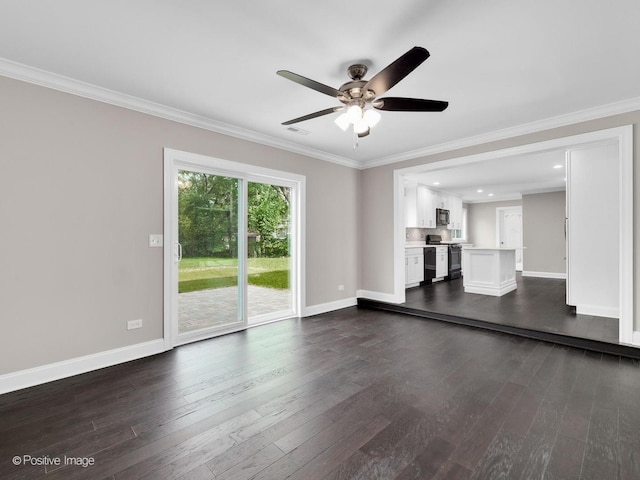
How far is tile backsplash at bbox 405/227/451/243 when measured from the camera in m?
8.16

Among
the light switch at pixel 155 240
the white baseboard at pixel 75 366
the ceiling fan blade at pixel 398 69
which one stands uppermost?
the ceiling fan blade at pixel 398 69

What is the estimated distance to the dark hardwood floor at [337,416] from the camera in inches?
65.5

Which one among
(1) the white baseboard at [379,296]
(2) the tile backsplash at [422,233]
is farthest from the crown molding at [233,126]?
(2) the tile backsplash at [422,233]

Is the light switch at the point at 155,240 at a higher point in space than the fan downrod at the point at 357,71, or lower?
lower

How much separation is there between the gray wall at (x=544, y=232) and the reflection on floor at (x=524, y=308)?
1.41 m

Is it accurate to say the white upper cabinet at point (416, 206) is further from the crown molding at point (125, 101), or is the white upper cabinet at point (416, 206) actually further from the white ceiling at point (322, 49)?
the white ceiling at point (322, 49)

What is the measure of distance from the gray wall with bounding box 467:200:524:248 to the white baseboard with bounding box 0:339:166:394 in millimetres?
10579

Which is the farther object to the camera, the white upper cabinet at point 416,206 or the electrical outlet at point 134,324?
the white upper cabinet at point 416,206

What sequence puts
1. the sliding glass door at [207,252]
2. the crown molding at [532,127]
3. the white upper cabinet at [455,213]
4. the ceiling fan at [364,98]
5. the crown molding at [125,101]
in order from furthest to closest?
the white upper cabinet at [455,213] → the sliding glass door at [207,252] → the crown molding at [532,127] → the crown molding at [125,101] → the ceiling fan at [364,98]

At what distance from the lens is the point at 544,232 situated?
8.60 metres

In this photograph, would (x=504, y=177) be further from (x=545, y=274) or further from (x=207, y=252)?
(x=207, y=252)

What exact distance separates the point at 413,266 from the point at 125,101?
19.9 ft

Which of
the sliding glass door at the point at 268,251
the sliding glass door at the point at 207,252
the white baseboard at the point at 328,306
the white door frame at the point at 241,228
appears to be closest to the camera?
the white door frame at the point at 241,228

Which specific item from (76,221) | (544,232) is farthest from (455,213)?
(76,221)
